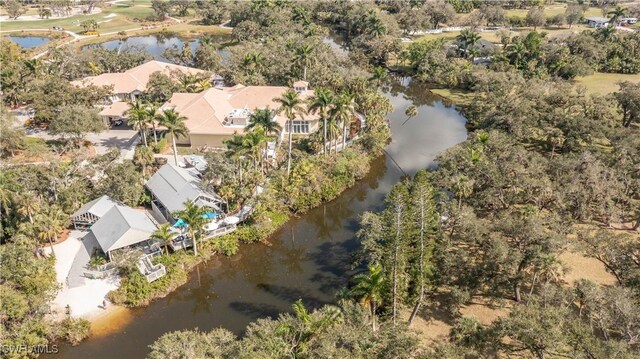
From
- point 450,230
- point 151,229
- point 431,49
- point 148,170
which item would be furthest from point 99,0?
point 450,230

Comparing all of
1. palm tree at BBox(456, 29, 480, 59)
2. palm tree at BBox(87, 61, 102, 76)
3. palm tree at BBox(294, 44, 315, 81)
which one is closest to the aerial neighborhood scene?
palm tree at BBox(294, 44, 315, 81)

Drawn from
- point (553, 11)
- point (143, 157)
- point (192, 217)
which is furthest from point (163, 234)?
point (553, 11)

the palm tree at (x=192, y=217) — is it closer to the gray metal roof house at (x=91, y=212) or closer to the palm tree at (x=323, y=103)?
the gray metal roof house at (x=91, y=212)

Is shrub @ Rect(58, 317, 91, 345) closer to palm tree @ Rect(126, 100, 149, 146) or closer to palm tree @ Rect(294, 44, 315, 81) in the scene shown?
palm tree @ Rect(126, 100, 149, 146)

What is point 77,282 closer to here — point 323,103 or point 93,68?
point 323,103

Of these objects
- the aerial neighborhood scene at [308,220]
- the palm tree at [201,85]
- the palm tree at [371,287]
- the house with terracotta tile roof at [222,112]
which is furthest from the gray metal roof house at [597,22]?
the palm tree at [371,287]
